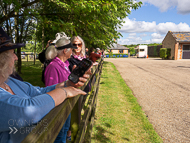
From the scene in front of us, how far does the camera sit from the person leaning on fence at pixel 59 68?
2.45m

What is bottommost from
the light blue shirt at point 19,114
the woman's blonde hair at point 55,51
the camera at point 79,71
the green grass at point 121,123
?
the green grass at point 121,123

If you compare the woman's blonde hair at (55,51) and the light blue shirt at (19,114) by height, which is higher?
the woman's blonde hair at (55,51)

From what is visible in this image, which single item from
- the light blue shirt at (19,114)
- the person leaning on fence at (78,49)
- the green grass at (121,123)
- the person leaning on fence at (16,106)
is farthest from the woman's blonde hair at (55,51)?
the green grass at (121,123)

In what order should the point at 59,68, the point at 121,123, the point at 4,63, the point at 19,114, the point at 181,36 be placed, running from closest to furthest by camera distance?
the point at 19,114 < the point at 4,63 < the point at 59,68 < the point at 121,123 < the point at 181,36

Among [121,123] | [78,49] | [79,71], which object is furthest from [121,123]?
[79,71]

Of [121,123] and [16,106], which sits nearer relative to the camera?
[16,106]

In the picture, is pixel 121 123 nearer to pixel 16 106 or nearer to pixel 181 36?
pixel 16 106

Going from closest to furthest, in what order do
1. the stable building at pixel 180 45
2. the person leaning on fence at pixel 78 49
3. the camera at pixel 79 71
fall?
1. the camera at pixel 79 71
2. the person leaning on fence at pixel 78 49
3. the stable building at pixel 180 45

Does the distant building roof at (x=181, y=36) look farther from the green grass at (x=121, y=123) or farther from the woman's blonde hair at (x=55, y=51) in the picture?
the woman's blonde hair at (x=55, y=51)

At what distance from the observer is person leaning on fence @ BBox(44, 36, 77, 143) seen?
2.45 metres

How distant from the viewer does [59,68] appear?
8.35 ft

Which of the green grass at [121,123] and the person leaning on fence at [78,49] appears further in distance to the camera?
the person leaning on fence at [78,49]

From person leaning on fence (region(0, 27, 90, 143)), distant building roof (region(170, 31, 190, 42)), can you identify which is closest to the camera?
person leaning on fence (region(0, 27, 90, 143))

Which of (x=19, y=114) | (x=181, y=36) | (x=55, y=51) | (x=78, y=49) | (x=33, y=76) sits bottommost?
(x=33, y=76)
